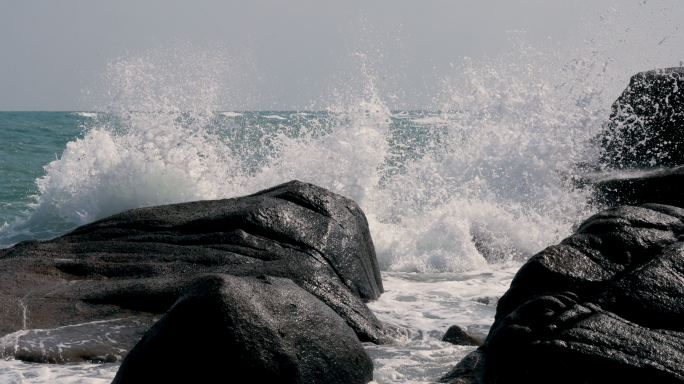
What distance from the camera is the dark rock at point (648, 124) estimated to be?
31.1 feet

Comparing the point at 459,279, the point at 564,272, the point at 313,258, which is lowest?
the point at 459,279

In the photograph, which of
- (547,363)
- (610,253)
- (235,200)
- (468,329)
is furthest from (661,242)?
(235,200)

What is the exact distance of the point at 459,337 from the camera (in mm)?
4867

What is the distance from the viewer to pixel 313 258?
5504 mm

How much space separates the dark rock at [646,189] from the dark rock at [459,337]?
9.29ft

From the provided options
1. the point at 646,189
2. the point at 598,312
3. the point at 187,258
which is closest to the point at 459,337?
the point at 598,312

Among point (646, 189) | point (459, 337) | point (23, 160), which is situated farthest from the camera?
point (23, 160)

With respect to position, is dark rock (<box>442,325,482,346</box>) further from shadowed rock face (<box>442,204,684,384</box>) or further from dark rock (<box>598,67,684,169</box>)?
dark rock (<box>598,67,684,169</box>)

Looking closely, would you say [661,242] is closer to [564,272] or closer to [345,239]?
[564,272]

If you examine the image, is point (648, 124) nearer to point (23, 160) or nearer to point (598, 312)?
point (598, 312)

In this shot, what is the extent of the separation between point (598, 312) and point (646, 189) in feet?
15.8

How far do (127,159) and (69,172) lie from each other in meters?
1.25

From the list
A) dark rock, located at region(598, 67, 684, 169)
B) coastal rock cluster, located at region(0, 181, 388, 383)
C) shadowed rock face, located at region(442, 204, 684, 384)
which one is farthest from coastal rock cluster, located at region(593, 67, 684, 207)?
shadowed rock face, located at region(442, 204, 684, 384)

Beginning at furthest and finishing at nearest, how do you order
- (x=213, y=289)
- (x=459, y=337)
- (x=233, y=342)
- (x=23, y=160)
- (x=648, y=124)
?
(x=23, y=160) < (x=648, y=124) < (x=459, y=337) < (x=213, y=289) < (x=233, y=342)
